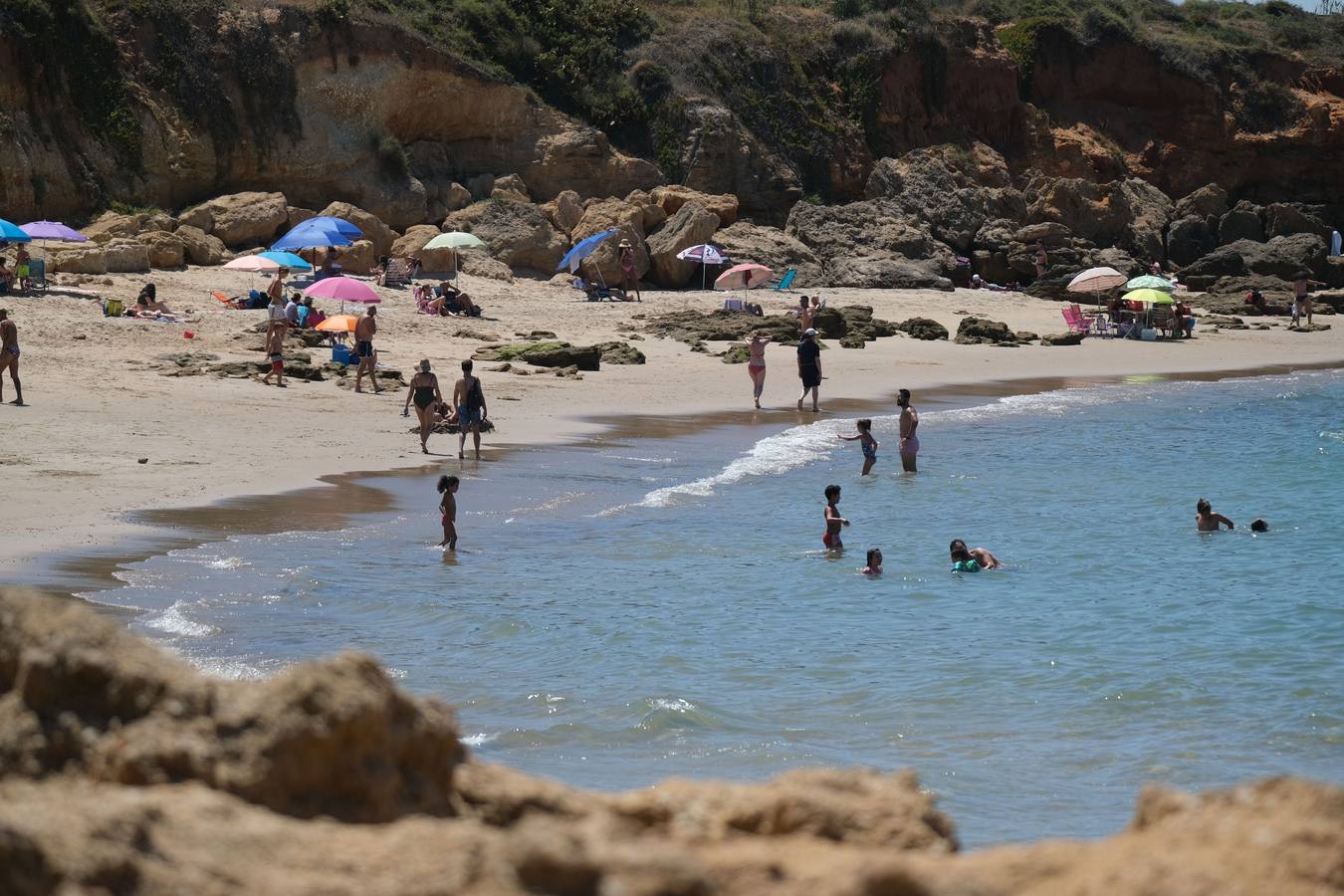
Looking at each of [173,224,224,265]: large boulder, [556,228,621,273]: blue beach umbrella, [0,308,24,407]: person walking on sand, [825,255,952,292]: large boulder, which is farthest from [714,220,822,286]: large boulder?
[0,308,24,407]: person walking on sand

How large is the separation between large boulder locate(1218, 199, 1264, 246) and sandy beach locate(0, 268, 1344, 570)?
7.79 m

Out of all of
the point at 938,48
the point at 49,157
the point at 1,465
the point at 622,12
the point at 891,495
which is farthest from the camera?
the point at 938,48

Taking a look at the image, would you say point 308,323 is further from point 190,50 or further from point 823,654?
point 823,654

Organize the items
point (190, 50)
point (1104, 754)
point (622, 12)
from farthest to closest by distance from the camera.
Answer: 1. point (622, 12)
2. point (190, 50)
3. point (1104, 754)

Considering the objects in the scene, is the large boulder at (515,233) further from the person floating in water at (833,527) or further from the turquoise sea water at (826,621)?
the person floating in water at (833,527)

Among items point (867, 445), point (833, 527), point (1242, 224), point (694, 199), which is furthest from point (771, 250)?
point (833, 527)

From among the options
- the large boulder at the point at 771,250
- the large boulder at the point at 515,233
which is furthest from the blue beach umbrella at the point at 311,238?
the large boulder at the point at 771,250

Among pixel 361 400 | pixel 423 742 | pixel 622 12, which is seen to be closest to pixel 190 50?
pixel 622 12

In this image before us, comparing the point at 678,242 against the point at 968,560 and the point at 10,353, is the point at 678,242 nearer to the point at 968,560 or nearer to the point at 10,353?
the point at 10,353

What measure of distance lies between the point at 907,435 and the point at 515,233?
1676 cm

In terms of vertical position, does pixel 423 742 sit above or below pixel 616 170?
below

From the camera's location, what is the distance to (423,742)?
351 cm

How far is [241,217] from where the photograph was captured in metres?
30.2

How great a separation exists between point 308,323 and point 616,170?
577 inches
